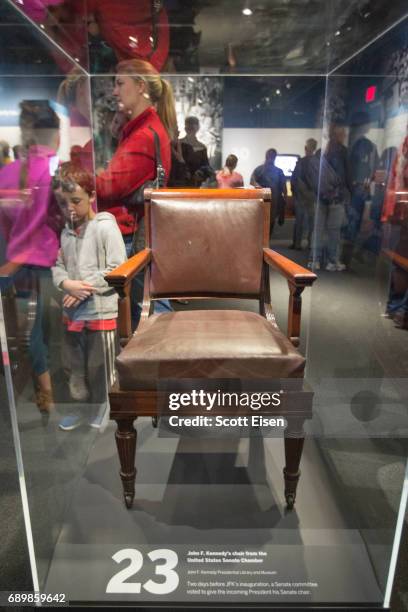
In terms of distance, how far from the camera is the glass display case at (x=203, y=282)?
1.21 m

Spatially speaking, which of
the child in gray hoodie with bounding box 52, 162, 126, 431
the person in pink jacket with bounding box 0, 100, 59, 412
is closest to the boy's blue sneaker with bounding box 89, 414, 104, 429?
the child in gray hoodie with bounding box 52, 162, 126, 431

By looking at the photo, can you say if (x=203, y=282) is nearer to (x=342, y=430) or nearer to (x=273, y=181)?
(x=273, y=181)

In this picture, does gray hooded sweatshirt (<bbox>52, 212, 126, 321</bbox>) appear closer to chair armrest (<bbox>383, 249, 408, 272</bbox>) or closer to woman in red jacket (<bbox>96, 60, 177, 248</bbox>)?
woman in red jacket (<bbox>96, 60, 177, 248</bbox>)

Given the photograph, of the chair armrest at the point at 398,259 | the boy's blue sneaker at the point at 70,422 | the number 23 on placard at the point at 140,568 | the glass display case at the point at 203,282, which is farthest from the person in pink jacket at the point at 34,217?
the chair armrest at the point at 398,259

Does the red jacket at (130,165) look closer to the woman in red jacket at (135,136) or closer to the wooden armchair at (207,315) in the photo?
the woman in red jacket at (135,136)

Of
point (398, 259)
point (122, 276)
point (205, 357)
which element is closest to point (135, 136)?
point (122, 276)

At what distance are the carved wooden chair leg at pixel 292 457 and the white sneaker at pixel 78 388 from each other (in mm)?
996

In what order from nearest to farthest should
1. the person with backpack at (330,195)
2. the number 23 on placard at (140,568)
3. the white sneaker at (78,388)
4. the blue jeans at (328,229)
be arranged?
1. the number 23 on placard at (140,568)
2. the person with backpack at (330,195)
3. the blue jeans at (328,229)
4. the white sneaker at (78,388)

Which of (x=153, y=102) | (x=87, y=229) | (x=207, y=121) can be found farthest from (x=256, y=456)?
(x=153, y=102)

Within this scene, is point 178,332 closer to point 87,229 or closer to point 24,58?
point 87,229

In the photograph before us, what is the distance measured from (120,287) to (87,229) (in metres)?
0.57

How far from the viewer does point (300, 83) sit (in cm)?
161

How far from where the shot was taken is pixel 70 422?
1.85m

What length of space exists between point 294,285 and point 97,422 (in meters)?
1.21
